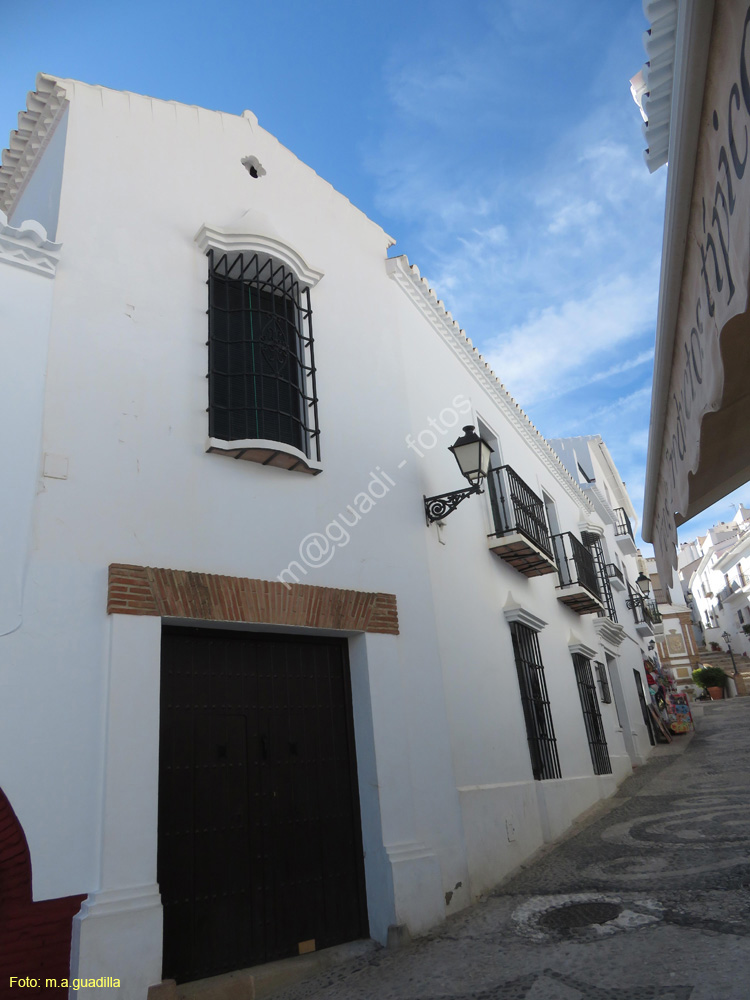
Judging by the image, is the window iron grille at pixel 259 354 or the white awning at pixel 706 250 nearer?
the white awning at pixel 706 250

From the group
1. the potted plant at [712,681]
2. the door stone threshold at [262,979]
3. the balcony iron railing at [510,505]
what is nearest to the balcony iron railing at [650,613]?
the potted plant at [712,681]

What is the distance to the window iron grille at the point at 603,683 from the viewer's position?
12.7 meters

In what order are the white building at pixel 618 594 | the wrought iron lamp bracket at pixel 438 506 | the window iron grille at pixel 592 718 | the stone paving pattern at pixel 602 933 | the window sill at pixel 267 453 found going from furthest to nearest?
the white building at pixel 618 594 → the window iron grille at pixel 592 718 → the wrought iron lamp bracket at pixel 438 506 → the window sill at pixel 267 453 → the stone paving pattern at pixel 602 933

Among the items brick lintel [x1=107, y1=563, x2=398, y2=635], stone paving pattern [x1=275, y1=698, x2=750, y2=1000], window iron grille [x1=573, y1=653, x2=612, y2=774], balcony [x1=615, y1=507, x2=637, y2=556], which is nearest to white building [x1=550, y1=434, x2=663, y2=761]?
balcony [x1=615, y1=507, x2=637, y2=556]

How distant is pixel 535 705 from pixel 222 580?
497cm

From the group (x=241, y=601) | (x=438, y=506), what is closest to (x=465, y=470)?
(x=438, y=506)

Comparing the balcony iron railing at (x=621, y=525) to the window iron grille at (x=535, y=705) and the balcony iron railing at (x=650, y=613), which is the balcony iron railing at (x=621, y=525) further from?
the window iron grille at (x=535, y=705)

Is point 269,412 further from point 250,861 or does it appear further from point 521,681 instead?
point 521,681

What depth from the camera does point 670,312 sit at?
3.11m

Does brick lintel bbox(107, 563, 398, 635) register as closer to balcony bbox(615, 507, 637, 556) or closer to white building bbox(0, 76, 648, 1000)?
white building bbox(0, 76, 648, 1000)

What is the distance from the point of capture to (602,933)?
4387 millimetres

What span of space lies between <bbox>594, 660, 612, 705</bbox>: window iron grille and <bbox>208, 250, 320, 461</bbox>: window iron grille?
881 centimetres

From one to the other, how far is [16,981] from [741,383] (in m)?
4.52

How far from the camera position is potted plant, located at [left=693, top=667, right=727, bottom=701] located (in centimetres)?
3203
